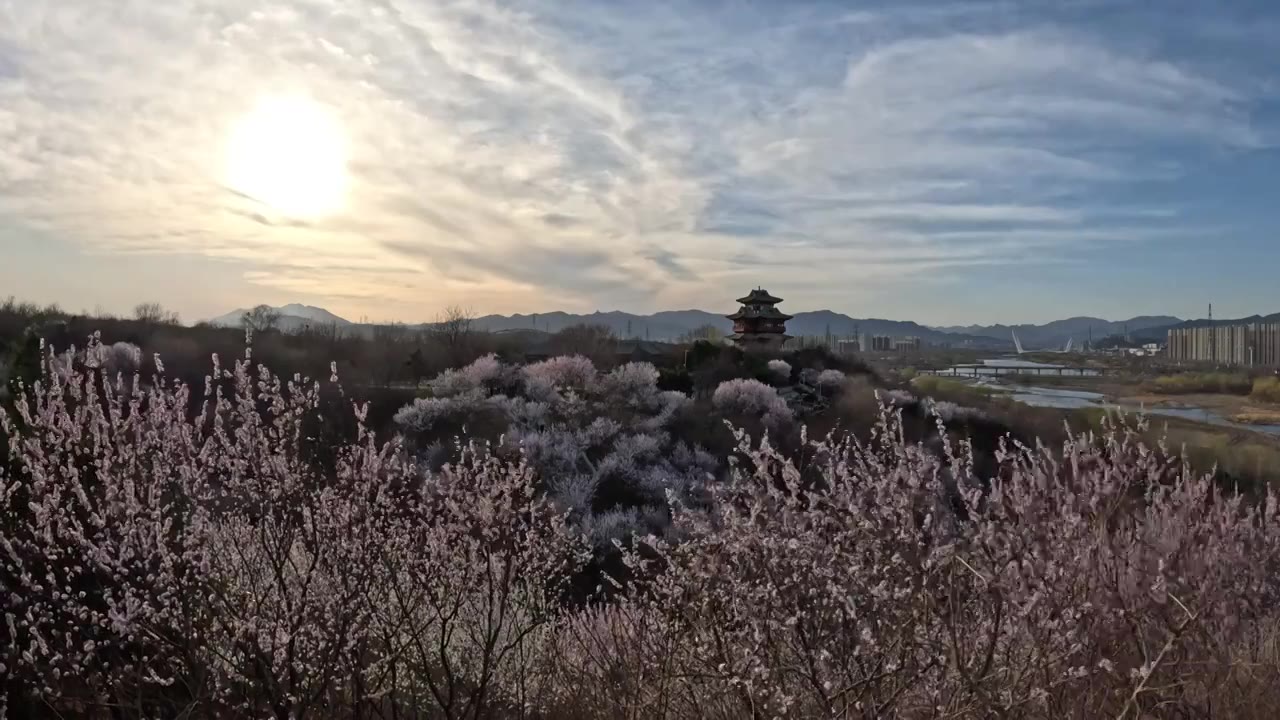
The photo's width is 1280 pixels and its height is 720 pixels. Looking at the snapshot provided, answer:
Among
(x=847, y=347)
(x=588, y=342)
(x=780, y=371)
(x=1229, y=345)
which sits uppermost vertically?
(x=588, y=342)

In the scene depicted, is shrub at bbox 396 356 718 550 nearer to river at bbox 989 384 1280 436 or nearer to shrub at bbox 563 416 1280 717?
shrub at bbox 563 416 1280 717

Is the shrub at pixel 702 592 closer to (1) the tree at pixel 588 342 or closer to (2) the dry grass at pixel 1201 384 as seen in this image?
(1) the tree at pixel 588 342

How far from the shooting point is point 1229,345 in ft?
187

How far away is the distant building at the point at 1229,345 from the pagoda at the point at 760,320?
92.8 feet

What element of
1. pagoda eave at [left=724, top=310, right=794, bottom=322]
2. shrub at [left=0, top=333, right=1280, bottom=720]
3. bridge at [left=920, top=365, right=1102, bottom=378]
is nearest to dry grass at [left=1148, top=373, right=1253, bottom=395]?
bridge at [left=920, top=365, right=1102, bottom=378]

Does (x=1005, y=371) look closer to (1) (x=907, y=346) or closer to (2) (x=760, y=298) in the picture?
(2) (x=760, y=298)

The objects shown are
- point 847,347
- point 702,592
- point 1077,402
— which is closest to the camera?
point 702,592

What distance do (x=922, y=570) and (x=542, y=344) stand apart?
29804 mm

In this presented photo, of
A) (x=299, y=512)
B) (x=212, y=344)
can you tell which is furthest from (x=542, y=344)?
(x=299, y=512)

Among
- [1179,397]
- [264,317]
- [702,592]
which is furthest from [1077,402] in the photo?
[264,317]

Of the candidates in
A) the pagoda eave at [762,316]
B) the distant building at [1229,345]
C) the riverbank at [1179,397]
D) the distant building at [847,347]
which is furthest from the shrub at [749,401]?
the distant building at [1229,345]

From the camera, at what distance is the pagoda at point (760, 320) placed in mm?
37722

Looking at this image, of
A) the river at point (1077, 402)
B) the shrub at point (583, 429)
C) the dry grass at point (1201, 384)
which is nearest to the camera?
the shrub at point (583, 429)

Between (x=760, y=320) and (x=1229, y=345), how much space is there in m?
39.1
